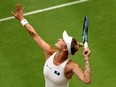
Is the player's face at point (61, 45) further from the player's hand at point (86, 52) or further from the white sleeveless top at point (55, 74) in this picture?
the player's hand at point (86, 52)

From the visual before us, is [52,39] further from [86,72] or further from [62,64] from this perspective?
Answer: [86,72]

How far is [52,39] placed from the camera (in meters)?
14.1

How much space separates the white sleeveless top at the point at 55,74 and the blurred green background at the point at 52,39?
9.60ft

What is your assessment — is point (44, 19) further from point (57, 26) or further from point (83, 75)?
point (83, 75)

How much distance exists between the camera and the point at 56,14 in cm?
1538

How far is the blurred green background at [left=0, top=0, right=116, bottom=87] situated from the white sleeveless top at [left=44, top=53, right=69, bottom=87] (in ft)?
9.60

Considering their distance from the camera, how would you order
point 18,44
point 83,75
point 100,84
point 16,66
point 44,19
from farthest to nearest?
point 44,19
point 18,44
point 16,66
point 100,84
point 83,75

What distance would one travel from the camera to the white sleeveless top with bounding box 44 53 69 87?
9.39m

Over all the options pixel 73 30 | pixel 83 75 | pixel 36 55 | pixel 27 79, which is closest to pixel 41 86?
pixel 27 79

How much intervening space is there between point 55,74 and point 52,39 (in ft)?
15.7

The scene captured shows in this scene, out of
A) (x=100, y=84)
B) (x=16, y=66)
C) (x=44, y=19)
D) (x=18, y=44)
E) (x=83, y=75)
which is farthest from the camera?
(x=44, y=19)

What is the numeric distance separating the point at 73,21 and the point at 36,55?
2.03 metres

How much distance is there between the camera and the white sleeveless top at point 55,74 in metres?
9.39

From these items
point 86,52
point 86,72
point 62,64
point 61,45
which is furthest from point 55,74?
point 86,52
